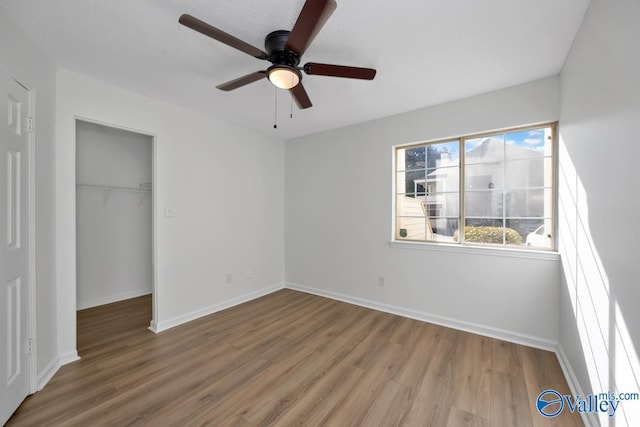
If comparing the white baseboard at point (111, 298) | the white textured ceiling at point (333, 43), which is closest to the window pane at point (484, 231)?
the white textured ceiling at point (333, 43)

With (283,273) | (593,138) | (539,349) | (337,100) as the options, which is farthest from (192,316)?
(593,138)

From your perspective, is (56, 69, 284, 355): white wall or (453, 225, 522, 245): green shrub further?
(453, 225, 522, 245): green shrub

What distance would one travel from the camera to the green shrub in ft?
8.50

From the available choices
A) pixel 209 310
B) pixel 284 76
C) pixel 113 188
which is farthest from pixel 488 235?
pixel 113 188

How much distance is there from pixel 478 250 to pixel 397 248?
867 mm

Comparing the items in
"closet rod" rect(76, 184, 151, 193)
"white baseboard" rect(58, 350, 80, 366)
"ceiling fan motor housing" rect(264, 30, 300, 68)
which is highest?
"ceiling fan motor housing" rect(264, 30, 300, 68)

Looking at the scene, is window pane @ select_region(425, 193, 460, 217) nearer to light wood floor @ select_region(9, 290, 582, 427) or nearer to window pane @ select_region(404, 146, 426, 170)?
window pane @ select_region(404, 146, 426, 170)

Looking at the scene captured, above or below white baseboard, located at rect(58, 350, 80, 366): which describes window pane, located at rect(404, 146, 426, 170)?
above

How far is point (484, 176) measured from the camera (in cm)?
273

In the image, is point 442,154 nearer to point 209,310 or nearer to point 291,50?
point 291,50

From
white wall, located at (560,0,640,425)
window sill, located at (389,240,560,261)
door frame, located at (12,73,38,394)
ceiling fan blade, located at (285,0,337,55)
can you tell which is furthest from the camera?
window sill, located at (389,240,560,261)

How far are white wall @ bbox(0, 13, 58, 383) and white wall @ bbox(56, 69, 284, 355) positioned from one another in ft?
0.32

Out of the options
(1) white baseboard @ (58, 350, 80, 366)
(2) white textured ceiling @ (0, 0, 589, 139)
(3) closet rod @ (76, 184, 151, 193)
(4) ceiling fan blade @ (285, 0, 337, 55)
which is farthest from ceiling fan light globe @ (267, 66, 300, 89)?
(3) closet rod @ (76, 184, 151, 193)

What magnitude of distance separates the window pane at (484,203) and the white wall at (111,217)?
400 cm
